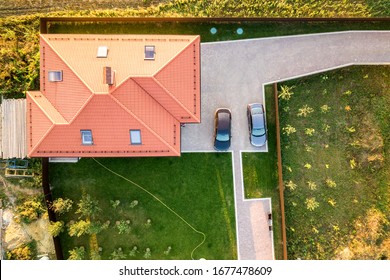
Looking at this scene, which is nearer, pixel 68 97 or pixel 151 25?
pixel 68 97

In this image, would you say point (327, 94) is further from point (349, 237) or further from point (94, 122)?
point (94, 122)

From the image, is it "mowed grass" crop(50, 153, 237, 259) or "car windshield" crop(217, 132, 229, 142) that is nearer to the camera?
"car windshield" crop(217, 132, 229, 142)

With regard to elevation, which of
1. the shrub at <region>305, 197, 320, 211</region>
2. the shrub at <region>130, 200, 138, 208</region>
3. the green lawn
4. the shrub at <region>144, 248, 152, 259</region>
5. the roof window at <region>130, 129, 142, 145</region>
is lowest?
the shrub at <region>144, 248, 152, 259</region>

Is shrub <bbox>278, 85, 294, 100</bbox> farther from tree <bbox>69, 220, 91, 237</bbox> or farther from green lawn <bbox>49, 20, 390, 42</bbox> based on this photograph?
tree <bbox>69, 220, 91, 237</bbox>

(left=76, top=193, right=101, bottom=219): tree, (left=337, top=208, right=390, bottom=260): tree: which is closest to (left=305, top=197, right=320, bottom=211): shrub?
(left=337, top=208, right=390, bottom=260): tree

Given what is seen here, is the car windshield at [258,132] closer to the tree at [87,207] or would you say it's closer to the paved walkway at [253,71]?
the paved walkway at [253,71]

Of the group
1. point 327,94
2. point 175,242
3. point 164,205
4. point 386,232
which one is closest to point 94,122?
point 164,205

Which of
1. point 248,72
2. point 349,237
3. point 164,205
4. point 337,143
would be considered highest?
point 248,72

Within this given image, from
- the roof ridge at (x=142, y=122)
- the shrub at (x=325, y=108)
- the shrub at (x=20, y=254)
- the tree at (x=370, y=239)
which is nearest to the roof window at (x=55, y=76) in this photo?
the roof ridge at (x=142, y=122)
